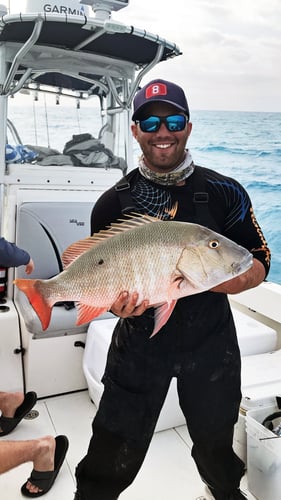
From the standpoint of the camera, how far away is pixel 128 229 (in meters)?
1.20

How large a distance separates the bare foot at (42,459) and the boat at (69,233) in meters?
0.09

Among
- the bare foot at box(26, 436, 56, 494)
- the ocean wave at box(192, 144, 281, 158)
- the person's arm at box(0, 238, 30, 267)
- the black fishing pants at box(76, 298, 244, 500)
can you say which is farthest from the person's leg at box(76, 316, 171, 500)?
the ocean wave at box(192, 144, 281, 158)

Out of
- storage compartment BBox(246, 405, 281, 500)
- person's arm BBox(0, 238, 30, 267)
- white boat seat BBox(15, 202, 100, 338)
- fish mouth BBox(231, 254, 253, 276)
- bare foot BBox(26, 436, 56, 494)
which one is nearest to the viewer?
fish mouth BBox(231, 254, 253, 276)

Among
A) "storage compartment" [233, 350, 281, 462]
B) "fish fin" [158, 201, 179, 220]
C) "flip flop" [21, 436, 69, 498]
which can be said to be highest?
"fish fin" [158, 201, 179, 220]

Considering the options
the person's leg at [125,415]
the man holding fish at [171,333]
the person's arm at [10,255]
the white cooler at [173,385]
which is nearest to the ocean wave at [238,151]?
the white cooler at [173,385]

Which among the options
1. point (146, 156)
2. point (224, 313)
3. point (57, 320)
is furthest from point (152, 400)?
point (57, 320)

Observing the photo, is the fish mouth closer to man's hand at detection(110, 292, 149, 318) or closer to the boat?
man's hand at detection(110, 292, 149, 318)

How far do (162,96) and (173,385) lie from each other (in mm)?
1523

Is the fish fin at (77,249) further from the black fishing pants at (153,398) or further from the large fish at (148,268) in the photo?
the black fishing pants at (153,398)

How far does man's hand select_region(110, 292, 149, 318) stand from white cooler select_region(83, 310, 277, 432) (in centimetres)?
119

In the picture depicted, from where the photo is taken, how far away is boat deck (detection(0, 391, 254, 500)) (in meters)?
1.95

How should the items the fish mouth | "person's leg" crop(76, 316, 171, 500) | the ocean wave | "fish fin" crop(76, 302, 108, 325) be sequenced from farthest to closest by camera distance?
the ocean wave → "person's leg" crop(76, 316, 171, 500) → "fish fin" crop(76, 302, 108, 325) → the fish mouth

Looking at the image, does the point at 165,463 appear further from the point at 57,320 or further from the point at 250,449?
the point at 57,320

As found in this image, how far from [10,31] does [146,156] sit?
5.69 feet
